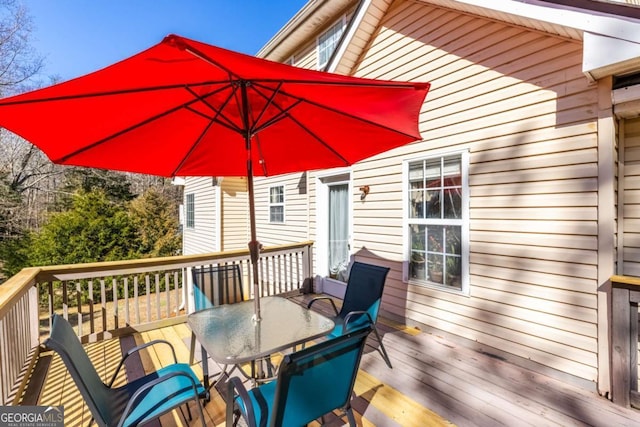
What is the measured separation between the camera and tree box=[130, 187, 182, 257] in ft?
38.5

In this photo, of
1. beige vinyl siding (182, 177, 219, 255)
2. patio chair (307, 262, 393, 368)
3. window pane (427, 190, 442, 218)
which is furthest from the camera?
beige vinyl siding (182, 177, 219, 255)

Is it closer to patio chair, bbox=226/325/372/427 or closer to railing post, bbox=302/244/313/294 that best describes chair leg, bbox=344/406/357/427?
patio chair, bbox=226/325/372/427

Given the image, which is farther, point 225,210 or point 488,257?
point 225,210

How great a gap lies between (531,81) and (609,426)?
3.00 metres

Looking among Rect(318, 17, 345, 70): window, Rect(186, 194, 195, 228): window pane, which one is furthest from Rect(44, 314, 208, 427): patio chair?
Rect(186, 194, 195, 228): window pane

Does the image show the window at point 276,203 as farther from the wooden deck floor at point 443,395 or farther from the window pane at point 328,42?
the wooden deck floor at point 443,395

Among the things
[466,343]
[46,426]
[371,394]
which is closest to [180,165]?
[46,426]

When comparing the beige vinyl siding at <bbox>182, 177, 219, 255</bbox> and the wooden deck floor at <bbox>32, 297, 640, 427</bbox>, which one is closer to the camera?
the wooden deck floor at <bbox>32, 297, 640, 427</bbox>

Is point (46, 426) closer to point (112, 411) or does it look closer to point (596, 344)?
point (112, 411)

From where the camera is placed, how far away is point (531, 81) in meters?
3.03

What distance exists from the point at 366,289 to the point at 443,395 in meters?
1.21

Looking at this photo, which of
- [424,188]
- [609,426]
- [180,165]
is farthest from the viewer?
[424,188]

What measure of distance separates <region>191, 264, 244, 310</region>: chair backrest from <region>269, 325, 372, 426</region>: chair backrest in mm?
2101

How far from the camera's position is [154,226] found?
1216 centimetres
